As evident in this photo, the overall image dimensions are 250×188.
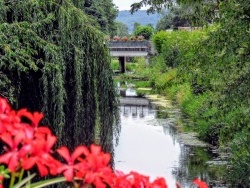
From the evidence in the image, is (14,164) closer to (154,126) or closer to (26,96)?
(26,96)

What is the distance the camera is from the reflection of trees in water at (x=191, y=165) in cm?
1058

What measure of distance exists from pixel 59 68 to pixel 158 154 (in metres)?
7.82

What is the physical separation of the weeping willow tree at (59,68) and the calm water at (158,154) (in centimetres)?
422

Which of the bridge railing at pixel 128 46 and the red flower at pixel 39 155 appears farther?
the bridge railing at pixel 128 46

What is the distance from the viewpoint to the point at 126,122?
18.0 metres

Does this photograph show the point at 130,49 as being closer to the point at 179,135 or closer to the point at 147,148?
the point at 179,135

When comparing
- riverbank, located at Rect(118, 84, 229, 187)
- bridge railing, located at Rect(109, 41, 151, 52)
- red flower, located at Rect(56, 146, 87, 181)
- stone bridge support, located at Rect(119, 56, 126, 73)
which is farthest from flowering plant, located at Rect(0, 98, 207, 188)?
stone bridge support, located at Rect(119, 56, 126, 73)

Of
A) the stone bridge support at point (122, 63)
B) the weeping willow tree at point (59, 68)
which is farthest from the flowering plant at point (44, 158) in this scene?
the stone bridge support at point (122, 63)

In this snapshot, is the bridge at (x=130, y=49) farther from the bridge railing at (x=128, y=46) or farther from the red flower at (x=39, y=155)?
the red flower at (x=39, y=155)

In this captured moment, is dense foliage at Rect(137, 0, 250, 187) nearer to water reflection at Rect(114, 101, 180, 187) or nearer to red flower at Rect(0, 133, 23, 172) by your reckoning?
water reflection at Rect(114, 101, 180, 187)

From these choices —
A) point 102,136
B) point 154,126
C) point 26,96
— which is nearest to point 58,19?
point 26,96

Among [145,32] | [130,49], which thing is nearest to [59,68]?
[130,49]

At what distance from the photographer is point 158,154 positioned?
1281 centimetres

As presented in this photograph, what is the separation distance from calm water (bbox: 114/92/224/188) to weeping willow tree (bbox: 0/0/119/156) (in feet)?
13.9
